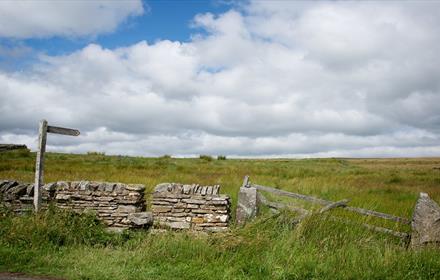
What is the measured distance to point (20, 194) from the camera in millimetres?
10484

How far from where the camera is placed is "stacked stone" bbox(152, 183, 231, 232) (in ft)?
31.5

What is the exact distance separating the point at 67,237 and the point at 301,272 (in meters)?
5.13

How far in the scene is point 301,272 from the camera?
6.59 metres

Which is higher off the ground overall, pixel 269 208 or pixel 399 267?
pixel 269 208

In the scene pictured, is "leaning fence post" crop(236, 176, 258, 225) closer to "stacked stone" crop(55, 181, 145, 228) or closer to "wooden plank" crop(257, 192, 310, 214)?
"wooden plank" crop(257, 192, 310, 214)

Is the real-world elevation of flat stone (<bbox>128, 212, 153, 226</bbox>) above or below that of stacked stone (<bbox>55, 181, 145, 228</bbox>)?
below

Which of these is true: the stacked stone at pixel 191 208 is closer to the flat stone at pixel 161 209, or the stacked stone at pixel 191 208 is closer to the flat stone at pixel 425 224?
the flat stone at pixel 161 209

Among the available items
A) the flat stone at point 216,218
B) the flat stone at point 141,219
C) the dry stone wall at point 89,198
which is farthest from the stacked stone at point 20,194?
the flat stone at point 216,218

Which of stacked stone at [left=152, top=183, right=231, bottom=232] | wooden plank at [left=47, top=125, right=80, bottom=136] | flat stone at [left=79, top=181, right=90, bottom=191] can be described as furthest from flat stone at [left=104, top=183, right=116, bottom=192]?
wooden plank at [left=47, top=125, right=80, bottom=136]

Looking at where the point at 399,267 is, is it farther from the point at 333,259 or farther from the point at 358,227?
the point at 358,227

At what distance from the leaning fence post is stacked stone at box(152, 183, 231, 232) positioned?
436 millimetres

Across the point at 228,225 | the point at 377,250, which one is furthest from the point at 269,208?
the point at 377,250

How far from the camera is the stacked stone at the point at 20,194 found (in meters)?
10.2

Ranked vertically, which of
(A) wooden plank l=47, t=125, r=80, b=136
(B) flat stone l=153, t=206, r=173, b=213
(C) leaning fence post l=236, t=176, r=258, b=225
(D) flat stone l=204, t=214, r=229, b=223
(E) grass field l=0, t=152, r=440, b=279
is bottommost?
(E) grass field l=0, t=152, r=440, b=279
